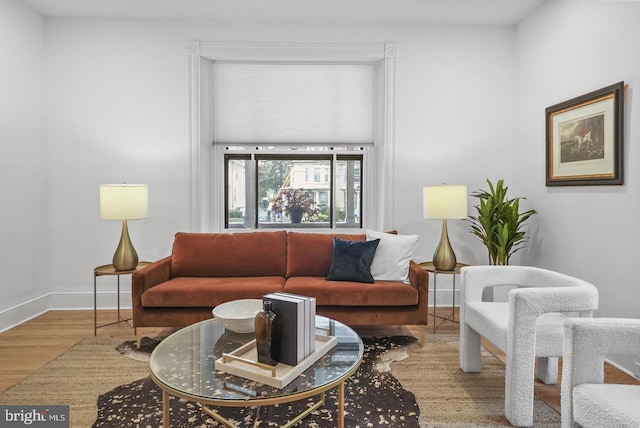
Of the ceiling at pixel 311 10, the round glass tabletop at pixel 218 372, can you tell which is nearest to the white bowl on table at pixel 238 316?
the round glass tabletop at pixel 218 372

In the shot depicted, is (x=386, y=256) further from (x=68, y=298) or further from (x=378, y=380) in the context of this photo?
(x=68, y=298)

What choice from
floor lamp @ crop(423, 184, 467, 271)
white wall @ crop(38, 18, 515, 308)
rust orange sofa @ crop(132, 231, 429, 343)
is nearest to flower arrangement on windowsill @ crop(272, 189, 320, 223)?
rust orange sofa @ crop(132, 231, 429, 343)

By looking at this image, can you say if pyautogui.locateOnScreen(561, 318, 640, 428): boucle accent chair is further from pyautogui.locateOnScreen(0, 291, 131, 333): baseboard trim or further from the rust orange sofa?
pyautogui.locateOnScreen(0, 291, 131, 333): baseboard trim

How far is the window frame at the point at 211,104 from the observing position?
3924mm

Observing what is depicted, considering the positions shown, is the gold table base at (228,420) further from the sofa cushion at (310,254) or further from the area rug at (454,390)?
the sofa cushion at (310,254)

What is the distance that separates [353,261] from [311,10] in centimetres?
241

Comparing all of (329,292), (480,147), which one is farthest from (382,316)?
Answer: (480,147)

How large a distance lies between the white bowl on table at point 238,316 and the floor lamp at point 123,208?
1.55m

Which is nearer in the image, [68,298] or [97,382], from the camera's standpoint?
[97,382]

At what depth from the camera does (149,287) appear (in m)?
2.99

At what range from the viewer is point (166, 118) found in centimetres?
393

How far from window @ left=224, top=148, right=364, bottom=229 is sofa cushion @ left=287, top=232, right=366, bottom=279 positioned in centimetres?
73

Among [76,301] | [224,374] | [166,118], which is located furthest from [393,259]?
[76,301]

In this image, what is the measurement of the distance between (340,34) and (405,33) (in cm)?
67
